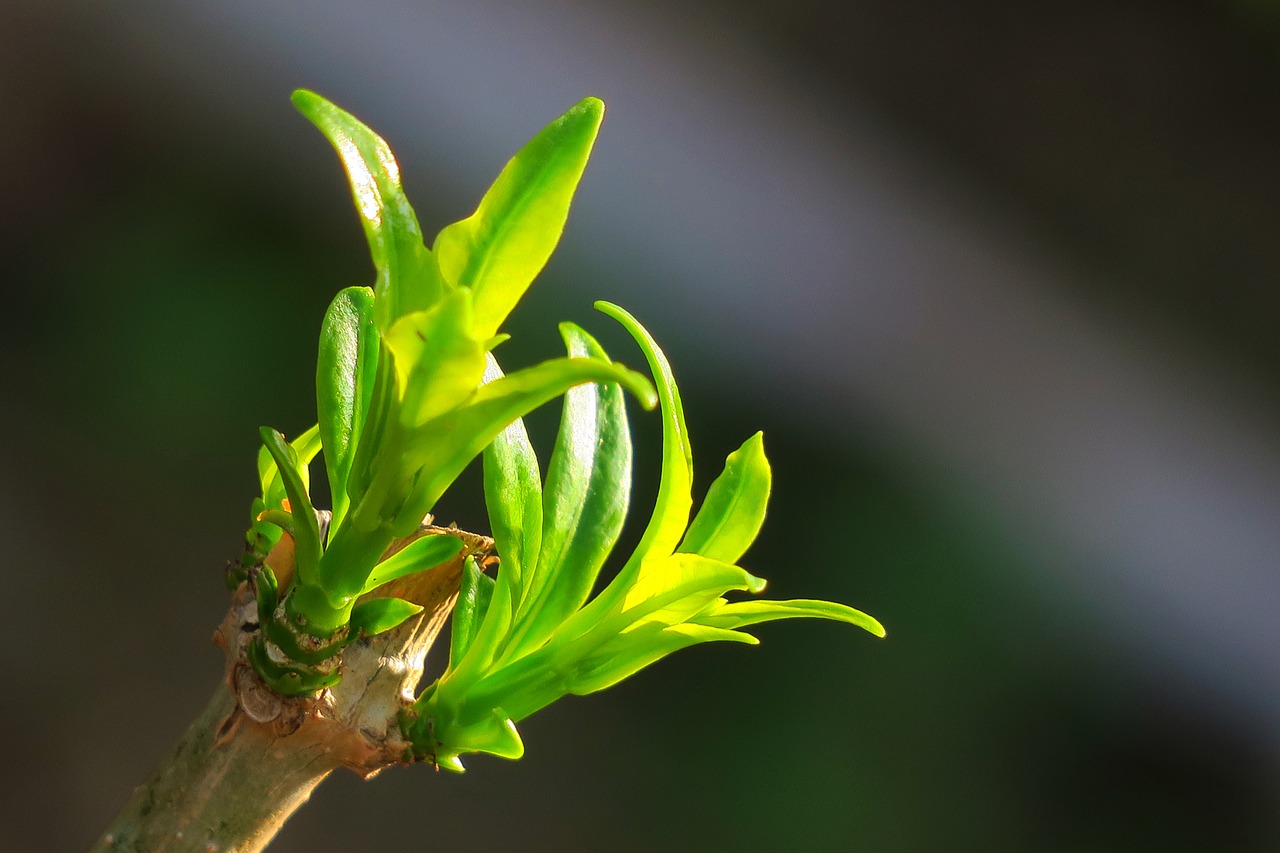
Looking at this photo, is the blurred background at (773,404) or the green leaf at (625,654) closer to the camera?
the green leaf at (625,654)

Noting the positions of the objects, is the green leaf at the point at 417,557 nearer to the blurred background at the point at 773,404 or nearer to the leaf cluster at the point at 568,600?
the leaf cluster at the point at 568,600

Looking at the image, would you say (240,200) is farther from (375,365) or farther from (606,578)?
(375,365)

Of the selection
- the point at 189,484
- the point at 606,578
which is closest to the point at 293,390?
the point at 189,484

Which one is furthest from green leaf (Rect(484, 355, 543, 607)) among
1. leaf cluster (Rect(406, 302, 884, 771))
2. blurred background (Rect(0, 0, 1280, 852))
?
blurred background (Rect(0, 0, 1280, 852))

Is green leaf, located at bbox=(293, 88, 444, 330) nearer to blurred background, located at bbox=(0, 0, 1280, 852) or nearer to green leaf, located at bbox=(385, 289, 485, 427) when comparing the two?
green leaf, located at bbox=(385, 289, 485, 427)

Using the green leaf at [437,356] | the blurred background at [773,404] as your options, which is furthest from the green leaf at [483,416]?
the blurred background at [773,404]

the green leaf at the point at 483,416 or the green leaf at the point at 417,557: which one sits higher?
the green leaf at the point at 483,416
